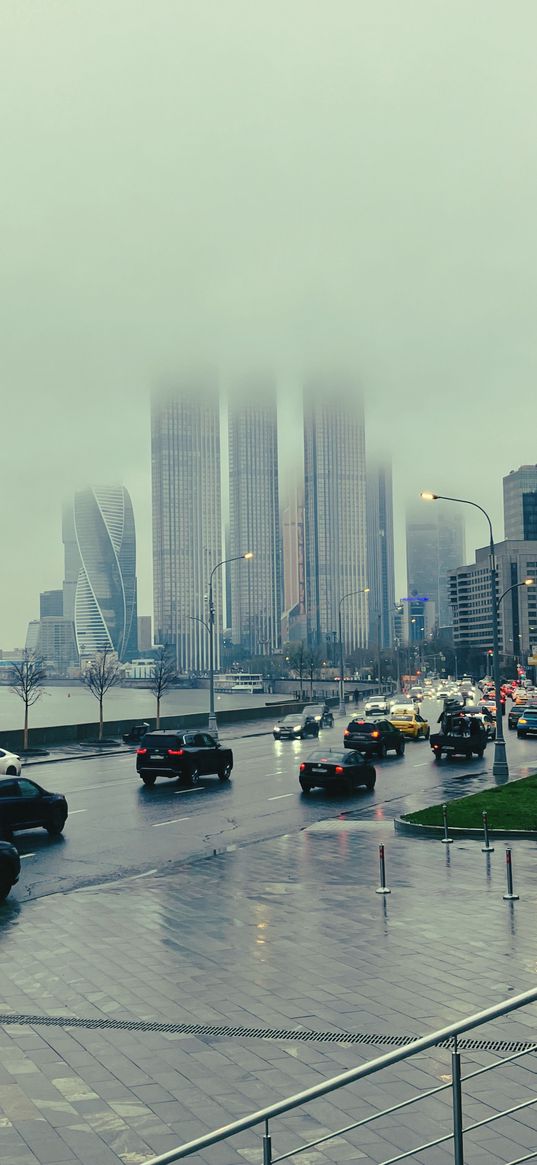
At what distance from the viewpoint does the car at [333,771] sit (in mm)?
28938

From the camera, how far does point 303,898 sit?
1542 cm

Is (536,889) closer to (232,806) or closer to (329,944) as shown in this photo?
(329,944)

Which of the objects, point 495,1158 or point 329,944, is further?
point 329,944

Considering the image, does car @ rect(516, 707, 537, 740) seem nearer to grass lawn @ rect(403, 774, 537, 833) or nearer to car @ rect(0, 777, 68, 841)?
grass lawn @ rect(403, 774, 537, 833)

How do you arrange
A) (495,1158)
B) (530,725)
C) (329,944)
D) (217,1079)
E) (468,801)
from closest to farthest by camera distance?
(495,1158)
(217,1079)
(329,944)
(468,801)
(530,725)

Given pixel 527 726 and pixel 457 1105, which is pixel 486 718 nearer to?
pixel 527 726

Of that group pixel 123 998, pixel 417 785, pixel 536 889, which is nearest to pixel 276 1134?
pixel 123 998

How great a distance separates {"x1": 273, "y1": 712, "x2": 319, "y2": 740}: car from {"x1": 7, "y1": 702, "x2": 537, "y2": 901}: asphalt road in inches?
364

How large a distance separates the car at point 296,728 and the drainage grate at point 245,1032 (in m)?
41.9

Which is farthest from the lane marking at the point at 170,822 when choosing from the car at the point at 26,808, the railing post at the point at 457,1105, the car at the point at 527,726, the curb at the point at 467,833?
the car at the point at 527,726

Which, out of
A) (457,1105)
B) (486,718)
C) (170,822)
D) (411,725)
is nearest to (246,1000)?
(457,1105)

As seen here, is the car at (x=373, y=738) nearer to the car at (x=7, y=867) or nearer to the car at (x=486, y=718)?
the car at (x=486, y=718)

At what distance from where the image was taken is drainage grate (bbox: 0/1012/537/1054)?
9.21 meters

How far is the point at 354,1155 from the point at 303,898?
8318 millimetres
